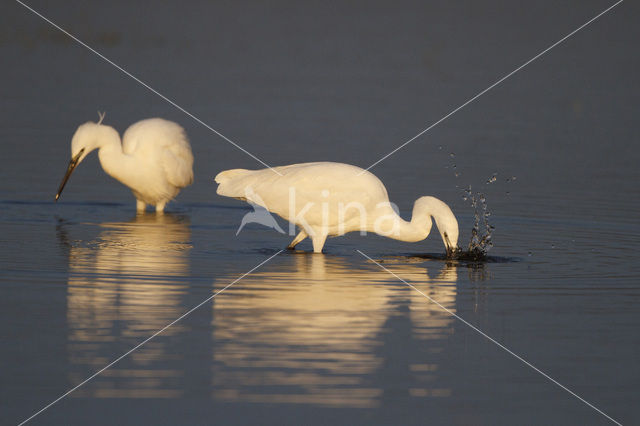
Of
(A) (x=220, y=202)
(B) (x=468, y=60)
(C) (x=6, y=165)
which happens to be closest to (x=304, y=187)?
(A) (x=220, y=202)

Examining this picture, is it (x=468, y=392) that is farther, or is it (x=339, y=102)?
(x=339, y=102)

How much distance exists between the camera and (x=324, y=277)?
11367 mm

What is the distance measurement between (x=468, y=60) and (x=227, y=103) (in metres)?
9.75

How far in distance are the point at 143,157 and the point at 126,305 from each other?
262 inches

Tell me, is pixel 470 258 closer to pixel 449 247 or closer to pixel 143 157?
pixel 449 247

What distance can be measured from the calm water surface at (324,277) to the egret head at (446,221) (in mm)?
278

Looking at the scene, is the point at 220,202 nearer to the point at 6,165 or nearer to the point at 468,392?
the point at 6,165

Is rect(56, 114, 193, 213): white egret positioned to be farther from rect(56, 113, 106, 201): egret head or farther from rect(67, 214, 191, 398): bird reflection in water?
rect(67, 214, 191, 398): bird reflection in water

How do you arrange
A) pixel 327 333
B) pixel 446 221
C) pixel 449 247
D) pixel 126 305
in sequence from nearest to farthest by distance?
pixel 327 333 < pixel 126 305 < pixel 446 221 < pixel 449 247

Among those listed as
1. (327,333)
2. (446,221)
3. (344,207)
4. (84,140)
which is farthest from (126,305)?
(84,140)

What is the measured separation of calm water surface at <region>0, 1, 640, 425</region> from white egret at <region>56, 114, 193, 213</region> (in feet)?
1.14

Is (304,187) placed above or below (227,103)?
below

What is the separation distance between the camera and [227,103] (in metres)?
26.7

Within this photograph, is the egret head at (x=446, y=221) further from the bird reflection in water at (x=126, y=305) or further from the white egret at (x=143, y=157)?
the white egret at (x=143, y=157)
